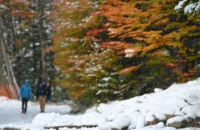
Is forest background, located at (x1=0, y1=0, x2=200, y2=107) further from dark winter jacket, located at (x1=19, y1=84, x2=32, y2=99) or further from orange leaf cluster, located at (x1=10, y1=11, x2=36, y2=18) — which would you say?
orange leaf cluster, located at (x1=10, y1=11, x2=36, y2=18)

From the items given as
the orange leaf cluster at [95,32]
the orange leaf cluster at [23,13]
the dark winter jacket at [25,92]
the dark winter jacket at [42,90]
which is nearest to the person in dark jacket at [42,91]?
the dark winter jacket at [42,90]

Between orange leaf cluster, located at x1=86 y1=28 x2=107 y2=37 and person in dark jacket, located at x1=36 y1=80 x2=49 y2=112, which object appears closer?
orange leaf cluster, located at x1=86 y1=28 x2=107 y2=37

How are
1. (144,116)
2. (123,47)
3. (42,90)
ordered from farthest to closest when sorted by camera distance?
(42,90)
(123,47)
(144,116)

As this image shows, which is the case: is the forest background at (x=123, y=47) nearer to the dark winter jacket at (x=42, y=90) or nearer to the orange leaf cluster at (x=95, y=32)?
the orange leaf cluster at (x=95, y=32)

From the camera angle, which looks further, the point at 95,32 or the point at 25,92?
the point at 25,92

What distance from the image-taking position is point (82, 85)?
16.0 meters

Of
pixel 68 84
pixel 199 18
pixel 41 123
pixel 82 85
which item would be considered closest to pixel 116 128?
pixel 41 123

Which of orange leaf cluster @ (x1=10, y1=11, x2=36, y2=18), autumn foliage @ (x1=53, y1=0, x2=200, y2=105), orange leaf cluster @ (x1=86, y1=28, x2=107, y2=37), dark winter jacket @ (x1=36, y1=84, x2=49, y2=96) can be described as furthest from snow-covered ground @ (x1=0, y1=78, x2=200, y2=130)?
orange leaf cluster @ (x1=10, y1=11, x2=36, y2=18)

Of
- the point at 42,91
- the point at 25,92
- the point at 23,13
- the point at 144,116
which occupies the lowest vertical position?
the point at 25,92

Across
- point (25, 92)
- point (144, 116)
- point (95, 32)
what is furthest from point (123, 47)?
point (25, 92)

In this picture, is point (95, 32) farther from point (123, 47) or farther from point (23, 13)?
point (23, 13)

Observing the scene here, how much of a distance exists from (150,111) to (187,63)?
16.2ft

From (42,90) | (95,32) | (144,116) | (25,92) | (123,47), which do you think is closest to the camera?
(144,116)

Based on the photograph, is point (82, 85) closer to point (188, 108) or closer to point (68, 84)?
point (68, 84)
